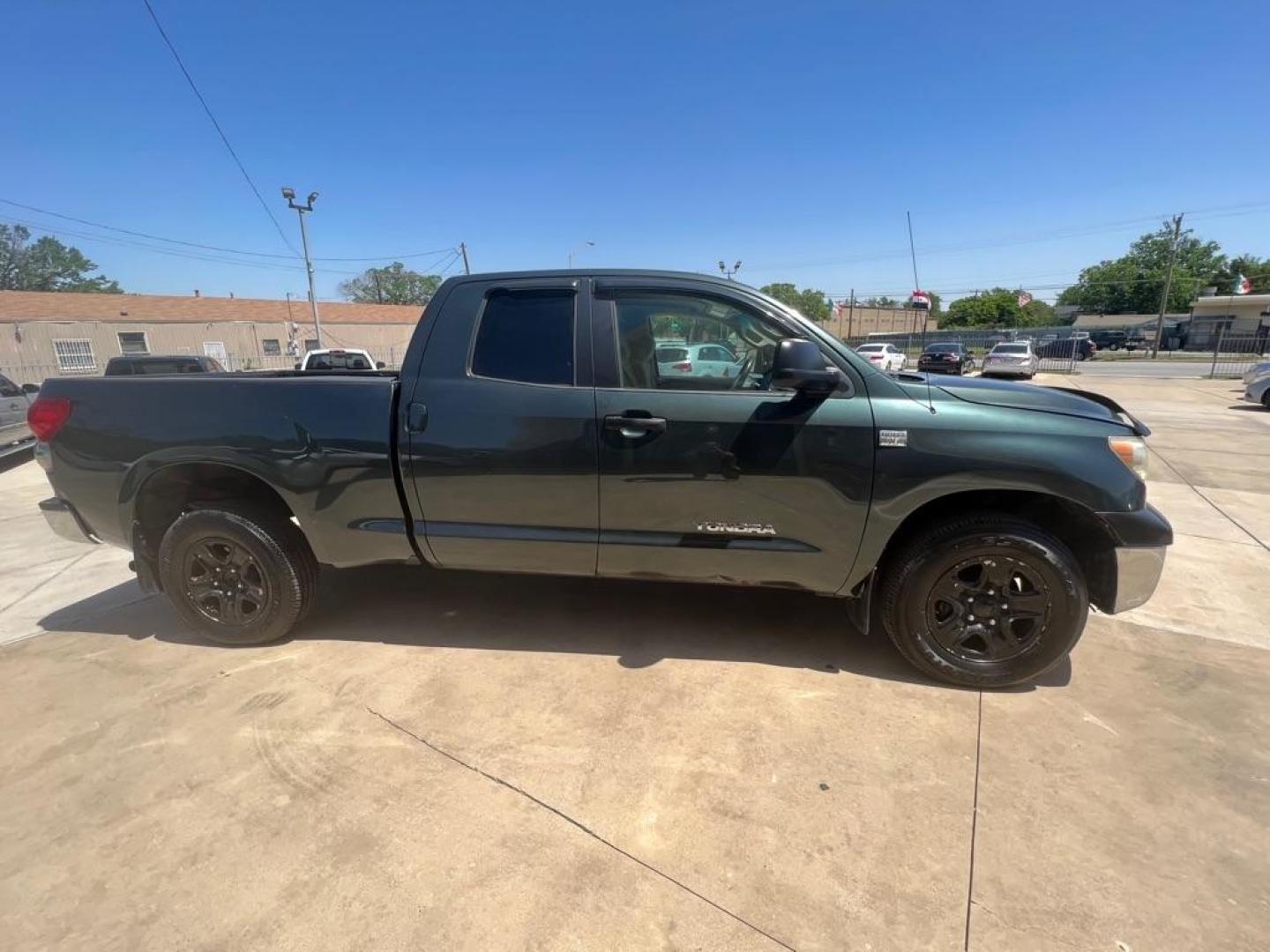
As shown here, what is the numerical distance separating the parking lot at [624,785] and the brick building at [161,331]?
31.8m

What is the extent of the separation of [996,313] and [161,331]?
296 ft

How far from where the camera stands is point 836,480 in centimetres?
283

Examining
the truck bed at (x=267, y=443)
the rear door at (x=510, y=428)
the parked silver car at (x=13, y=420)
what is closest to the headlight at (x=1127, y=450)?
the rear door at (x=510, y=428)

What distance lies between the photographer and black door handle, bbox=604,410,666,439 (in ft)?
9.41

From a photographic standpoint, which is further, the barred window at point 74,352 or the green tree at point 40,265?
the green tree at point 40,265

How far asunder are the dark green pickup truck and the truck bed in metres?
0.01

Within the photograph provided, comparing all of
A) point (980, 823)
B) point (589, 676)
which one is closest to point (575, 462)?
point (589, 676)

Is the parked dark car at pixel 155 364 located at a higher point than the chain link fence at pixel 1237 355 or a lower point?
higher

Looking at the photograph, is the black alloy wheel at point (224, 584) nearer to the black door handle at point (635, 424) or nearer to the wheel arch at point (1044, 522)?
the black door handle at point (635, 424)

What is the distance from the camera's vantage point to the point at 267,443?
3.15 meters

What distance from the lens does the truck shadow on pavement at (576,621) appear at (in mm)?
3344

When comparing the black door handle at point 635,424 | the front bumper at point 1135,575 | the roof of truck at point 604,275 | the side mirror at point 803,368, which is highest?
the roof of truck at point 604,275

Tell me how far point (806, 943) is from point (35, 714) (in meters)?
3.43

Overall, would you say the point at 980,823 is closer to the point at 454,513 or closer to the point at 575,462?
the point at 575,462
